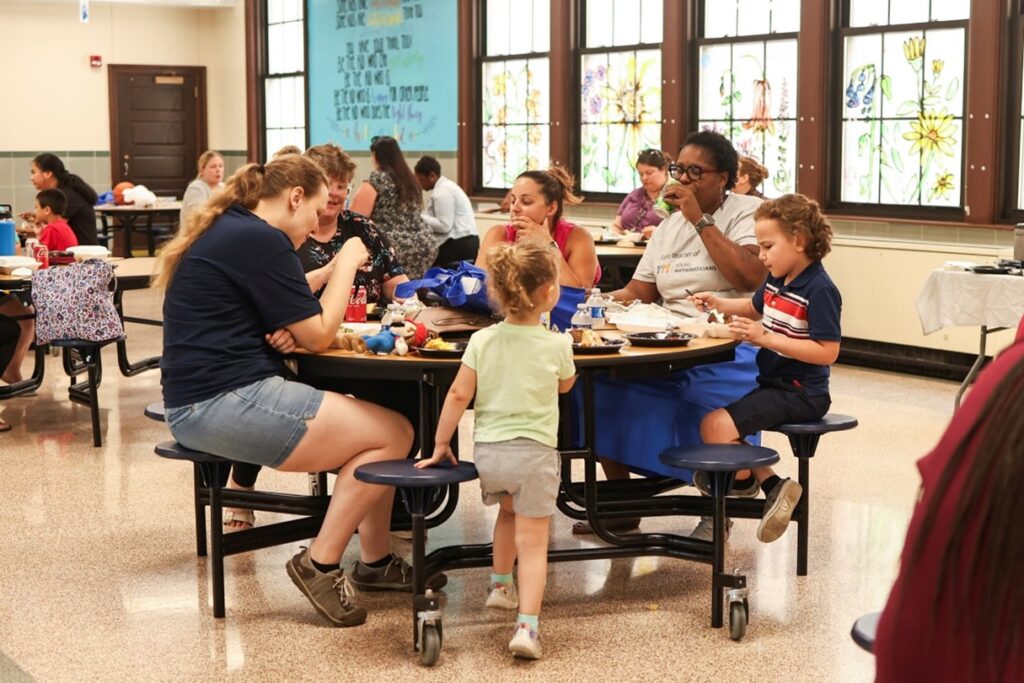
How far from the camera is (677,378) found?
13.6ft

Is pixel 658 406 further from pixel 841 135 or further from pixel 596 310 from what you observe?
pixel 841 135

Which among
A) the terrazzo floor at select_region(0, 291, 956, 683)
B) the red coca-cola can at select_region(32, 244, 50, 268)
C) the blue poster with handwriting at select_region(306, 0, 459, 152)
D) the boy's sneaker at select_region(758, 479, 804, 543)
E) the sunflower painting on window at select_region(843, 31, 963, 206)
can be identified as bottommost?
the terrazzo floor at select_region(0, 291, 956, 683)

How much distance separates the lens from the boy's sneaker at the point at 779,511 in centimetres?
380

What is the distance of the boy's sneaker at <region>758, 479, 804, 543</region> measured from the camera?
3.80 m

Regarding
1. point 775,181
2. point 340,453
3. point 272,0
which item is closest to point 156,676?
point 340,453

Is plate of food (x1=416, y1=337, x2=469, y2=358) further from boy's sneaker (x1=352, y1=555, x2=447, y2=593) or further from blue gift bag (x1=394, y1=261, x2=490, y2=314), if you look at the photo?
boy's sneaker (x1=352, y1=555, x2=447, y2=593)

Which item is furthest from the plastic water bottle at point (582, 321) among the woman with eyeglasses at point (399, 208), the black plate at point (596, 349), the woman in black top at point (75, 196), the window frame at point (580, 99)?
the window frame at point (580, 99)

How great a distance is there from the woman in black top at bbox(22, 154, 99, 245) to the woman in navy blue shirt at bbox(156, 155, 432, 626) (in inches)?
186

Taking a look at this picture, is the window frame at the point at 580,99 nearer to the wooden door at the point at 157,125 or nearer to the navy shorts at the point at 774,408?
the navy shorts at the point at 774,408

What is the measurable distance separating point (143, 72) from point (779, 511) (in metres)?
13.1

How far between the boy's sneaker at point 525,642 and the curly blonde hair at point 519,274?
783mm

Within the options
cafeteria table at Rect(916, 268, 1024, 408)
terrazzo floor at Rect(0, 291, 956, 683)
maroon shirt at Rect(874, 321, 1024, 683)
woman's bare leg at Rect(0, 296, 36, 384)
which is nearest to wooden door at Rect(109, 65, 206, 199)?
woman's bare leg at Rect(0, 296, 36, 384)

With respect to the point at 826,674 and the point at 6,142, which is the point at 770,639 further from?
the point at 6,142

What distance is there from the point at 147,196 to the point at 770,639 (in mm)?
10160
